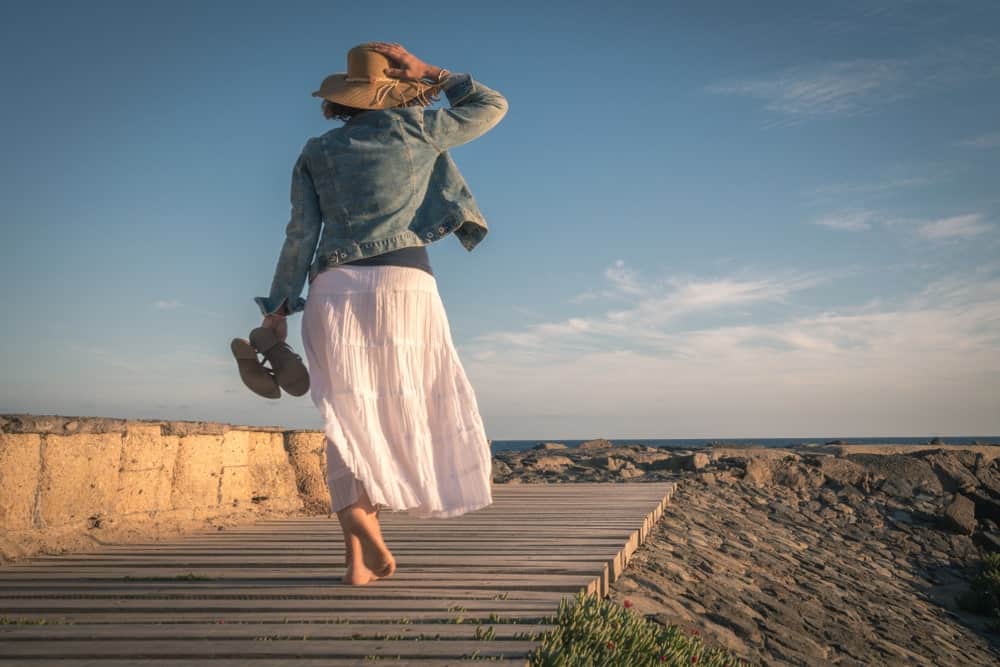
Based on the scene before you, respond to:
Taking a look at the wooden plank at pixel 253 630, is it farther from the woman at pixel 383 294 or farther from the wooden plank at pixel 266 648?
the woman at pixel 383 294

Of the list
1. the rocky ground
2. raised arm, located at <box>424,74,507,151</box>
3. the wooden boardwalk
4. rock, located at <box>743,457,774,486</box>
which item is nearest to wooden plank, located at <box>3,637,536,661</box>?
the wooden boardwalk

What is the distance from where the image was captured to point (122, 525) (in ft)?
17.1

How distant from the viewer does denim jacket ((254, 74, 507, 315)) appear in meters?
3.43

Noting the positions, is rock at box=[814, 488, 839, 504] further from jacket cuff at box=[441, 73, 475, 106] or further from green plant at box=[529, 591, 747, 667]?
jacket cuff at box=[441, 73, 475, 106]

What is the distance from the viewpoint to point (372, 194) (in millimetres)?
3453

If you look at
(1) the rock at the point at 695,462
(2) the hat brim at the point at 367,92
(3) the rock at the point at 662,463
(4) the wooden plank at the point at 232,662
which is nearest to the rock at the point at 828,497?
(1) the rock at the point at 695,462

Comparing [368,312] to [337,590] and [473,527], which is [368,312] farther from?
[473,527]

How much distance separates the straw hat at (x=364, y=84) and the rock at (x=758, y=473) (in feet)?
27.6

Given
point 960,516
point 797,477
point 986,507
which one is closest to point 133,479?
point 797,477

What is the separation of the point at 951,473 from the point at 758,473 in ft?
11.2

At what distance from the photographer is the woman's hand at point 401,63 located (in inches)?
139

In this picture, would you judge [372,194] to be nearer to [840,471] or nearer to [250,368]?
[250,368]

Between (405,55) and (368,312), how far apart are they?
42.4 inches

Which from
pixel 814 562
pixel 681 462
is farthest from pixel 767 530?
pixel 681 462
